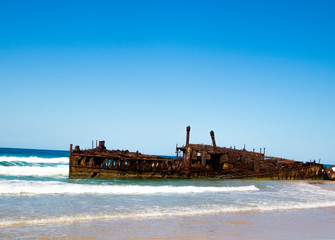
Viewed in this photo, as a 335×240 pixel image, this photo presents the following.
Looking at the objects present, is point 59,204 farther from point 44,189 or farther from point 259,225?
point 259,225

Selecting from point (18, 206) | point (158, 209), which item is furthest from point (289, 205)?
point (18, 206)

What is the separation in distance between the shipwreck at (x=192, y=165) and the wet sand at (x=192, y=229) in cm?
→ 1254

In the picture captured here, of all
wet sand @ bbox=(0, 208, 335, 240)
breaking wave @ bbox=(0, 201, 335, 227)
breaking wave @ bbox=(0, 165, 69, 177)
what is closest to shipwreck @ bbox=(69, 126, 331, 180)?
breaking wave @ bbox=(0, 165, 69, 177)

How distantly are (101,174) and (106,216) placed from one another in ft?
39.1

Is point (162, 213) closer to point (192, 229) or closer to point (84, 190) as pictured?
point (192, 229)

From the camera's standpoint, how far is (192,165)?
25.3 meters

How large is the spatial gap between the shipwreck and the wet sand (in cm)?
1254

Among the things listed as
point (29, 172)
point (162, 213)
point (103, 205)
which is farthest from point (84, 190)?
point (29, 172)

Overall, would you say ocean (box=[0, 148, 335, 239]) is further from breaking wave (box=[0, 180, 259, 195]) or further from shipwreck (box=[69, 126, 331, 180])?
shipwreck (box=[69, 126, 331, 180])

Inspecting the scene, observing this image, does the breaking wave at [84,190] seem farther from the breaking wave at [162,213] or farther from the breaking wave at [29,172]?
the breaking wave at [29,172]

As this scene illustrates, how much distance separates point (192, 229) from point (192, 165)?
16828 millimetres

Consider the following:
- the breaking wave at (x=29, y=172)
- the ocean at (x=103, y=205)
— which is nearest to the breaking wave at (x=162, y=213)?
the ocean at (x=103, y=205)

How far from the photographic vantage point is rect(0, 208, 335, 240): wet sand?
25.1 feet

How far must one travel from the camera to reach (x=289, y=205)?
45.8 feet
